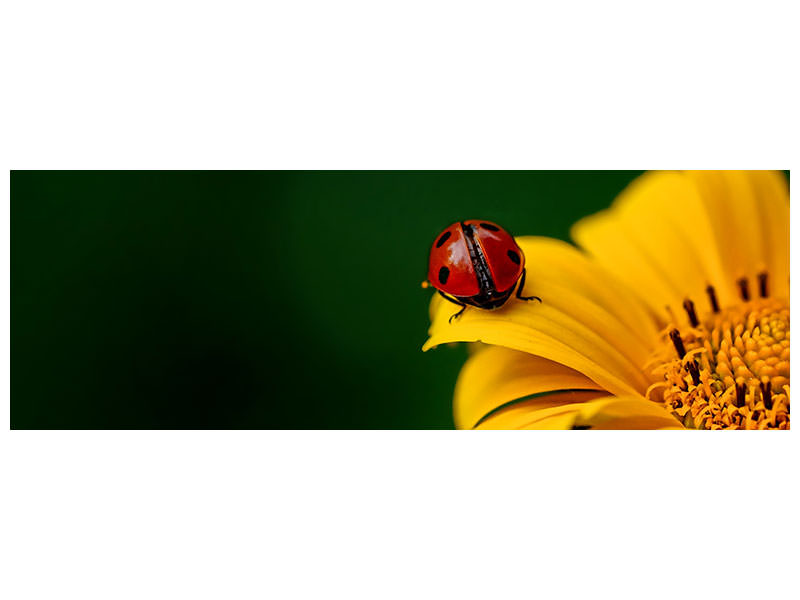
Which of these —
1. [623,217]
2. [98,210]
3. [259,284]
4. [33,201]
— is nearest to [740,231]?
[623,217]

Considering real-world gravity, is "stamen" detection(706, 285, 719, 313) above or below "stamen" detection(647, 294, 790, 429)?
above

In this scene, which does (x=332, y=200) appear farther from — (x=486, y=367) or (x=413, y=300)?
(x=486, y=367)

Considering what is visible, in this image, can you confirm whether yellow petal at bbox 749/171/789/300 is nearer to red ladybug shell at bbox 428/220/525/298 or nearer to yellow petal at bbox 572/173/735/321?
yellow petal at bbox 572/173/735/321

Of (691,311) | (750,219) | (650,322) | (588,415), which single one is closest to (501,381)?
(588,415)

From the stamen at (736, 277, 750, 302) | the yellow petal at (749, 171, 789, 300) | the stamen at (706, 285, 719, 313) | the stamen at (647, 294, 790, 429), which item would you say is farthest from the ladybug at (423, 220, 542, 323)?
the yellow petal at (749, 171, 789, 300)

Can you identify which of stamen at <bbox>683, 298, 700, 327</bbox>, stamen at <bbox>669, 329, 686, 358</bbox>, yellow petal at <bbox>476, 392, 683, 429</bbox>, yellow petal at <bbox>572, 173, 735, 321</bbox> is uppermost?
yellow petal at <bbox>572, 173, 735, 321</bbox>

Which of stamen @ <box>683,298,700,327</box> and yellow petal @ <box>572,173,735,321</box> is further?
yellow petal @ <box>572,173,735,321</box>

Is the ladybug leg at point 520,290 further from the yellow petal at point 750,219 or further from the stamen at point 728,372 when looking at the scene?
the yellow petal at point 750,219
